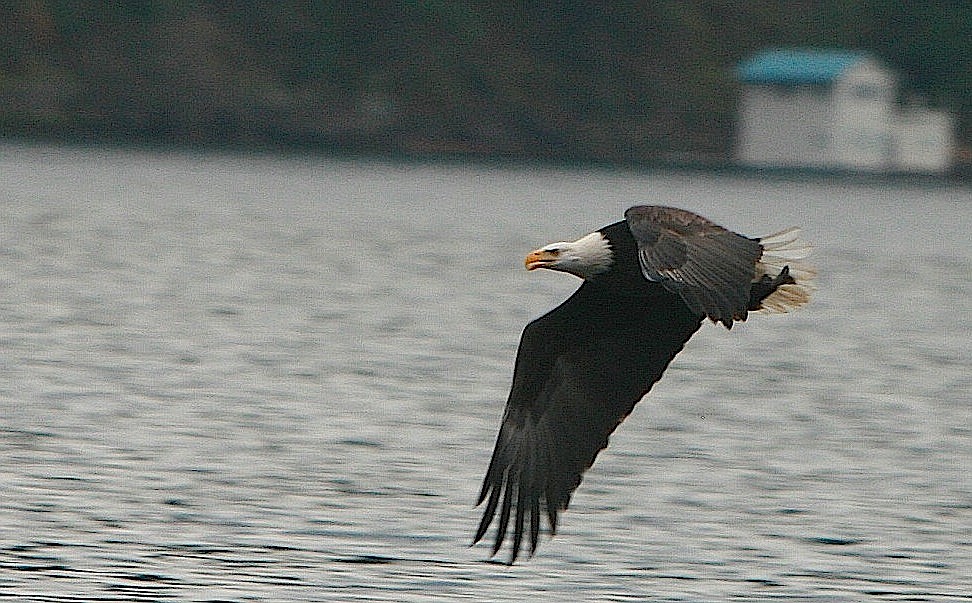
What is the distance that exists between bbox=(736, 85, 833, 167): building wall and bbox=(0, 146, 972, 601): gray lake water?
23.8m

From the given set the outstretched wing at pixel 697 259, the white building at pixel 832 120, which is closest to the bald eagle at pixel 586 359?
the outstretched wing at pixel 697 259

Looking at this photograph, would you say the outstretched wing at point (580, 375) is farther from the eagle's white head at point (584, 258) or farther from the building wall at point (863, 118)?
the building wall at point (863, 118)

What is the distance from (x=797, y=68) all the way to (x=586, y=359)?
43.8 metres

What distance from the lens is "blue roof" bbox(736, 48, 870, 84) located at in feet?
163

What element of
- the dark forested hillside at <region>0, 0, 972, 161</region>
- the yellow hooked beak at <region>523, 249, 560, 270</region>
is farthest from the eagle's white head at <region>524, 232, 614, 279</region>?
the dark forested hillside at <region>0, 0, 972, 161</region>

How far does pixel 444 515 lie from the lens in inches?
366

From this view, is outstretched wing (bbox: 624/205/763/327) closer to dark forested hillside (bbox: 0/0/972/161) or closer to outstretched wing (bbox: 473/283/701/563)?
outstretched wing (bbox: 473/283/701/563)

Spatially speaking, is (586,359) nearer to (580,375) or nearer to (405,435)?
(580,375)

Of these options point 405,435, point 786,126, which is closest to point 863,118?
point 786,126

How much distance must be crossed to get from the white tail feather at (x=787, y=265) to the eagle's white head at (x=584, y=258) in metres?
0.53

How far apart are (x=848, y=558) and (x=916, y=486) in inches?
74.3

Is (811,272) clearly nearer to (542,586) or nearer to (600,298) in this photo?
(600,298)

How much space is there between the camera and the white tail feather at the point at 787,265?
7.65m

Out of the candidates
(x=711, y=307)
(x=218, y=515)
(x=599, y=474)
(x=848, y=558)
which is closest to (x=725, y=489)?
(x=599, y=474)
